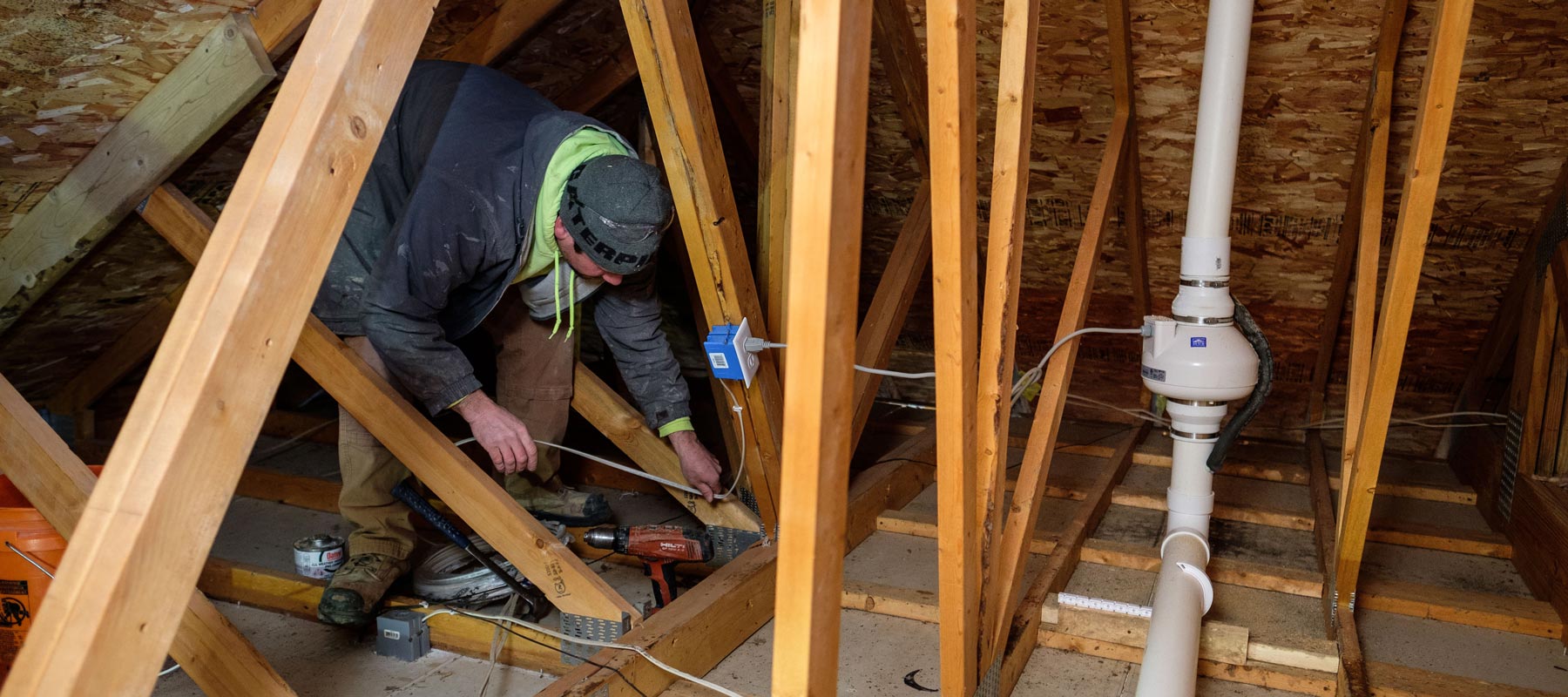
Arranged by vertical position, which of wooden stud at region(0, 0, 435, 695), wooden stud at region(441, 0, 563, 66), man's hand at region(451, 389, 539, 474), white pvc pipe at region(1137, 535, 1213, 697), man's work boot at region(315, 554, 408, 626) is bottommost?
man's work boot at region(315, 554, 408, 626)

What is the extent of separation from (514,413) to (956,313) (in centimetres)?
156

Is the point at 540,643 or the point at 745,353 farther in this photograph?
the point at 745,353

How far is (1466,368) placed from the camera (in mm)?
3758

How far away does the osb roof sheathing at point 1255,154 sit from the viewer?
2.55m

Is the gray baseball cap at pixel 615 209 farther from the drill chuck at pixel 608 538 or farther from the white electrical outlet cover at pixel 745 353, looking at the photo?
the drill chuck at pixel 608 538

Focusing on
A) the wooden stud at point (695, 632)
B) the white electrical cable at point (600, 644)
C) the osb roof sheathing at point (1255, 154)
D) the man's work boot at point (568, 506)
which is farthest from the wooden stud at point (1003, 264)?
the man's work boot at point (568, 506)

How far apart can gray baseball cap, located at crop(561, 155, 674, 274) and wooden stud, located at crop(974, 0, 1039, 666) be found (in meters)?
0.69

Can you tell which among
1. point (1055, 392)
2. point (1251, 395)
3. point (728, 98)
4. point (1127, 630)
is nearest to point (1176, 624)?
point (1127, 630)

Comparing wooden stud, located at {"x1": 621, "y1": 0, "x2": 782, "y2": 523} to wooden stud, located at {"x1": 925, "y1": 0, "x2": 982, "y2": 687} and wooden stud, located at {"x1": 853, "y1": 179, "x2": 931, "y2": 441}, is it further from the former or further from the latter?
wooden stud, located at {"x1": 925, "y1": 0, "x2": 982, "y2": 687}

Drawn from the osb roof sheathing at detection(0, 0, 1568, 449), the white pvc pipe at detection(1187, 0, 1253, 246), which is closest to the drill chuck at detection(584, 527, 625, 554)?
the osb roof sheathing at detection(0, 0, 1568, 449)

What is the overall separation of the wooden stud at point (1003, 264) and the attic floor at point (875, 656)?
0.42 meters

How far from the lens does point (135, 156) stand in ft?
7.27

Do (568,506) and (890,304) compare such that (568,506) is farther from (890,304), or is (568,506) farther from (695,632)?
(890,304)

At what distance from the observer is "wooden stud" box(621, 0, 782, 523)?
84.0 inches
